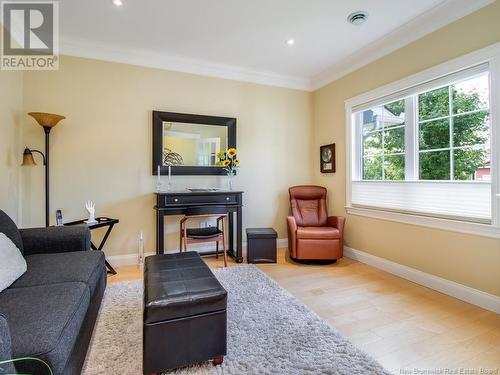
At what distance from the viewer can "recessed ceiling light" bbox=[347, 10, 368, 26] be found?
2.52 m

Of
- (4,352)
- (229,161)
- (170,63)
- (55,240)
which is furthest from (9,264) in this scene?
(170,63)

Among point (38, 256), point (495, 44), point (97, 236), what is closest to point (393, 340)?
point (495, 44)

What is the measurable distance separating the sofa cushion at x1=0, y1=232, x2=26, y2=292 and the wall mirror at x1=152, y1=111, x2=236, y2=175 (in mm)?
1815

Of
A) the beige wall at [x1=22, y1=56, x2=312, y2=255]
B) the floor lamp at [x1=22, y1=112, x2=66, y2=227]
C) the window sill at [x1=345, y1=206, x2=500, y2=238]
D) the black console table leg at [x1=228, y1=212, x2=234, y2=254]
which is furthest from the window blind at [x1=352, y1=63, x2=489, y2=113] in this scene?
the floor lamp at [x1=22, y1=112, x2=66, y2=227]

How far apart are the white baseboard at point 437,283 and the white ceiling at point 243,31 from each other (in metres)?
2.45

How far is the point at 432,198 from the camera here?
2.63m

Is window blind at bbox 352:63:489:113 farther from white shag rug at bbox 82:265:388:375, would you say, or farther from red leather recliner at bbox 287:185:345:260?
white shag rug at bbox 82:265:388:375

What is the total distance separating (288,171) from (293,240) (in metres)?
1.26

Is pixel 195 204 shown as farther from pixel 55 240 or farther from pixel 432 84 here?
pixel 432 84

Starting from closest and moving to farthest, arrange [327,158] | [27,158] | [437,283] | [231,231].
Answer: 1. [437,283]
2. [27,158]
3. [231,231]
4. [327,158]

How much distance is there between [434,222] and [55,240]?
3469 millimetres

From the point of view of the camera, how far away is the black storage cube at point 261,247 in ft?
11.0

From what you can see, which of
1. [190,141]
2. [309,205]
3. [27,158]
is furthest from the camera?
[309,205]

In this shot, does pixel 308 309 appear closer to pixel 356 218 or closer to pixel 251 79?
pixel 356 218
